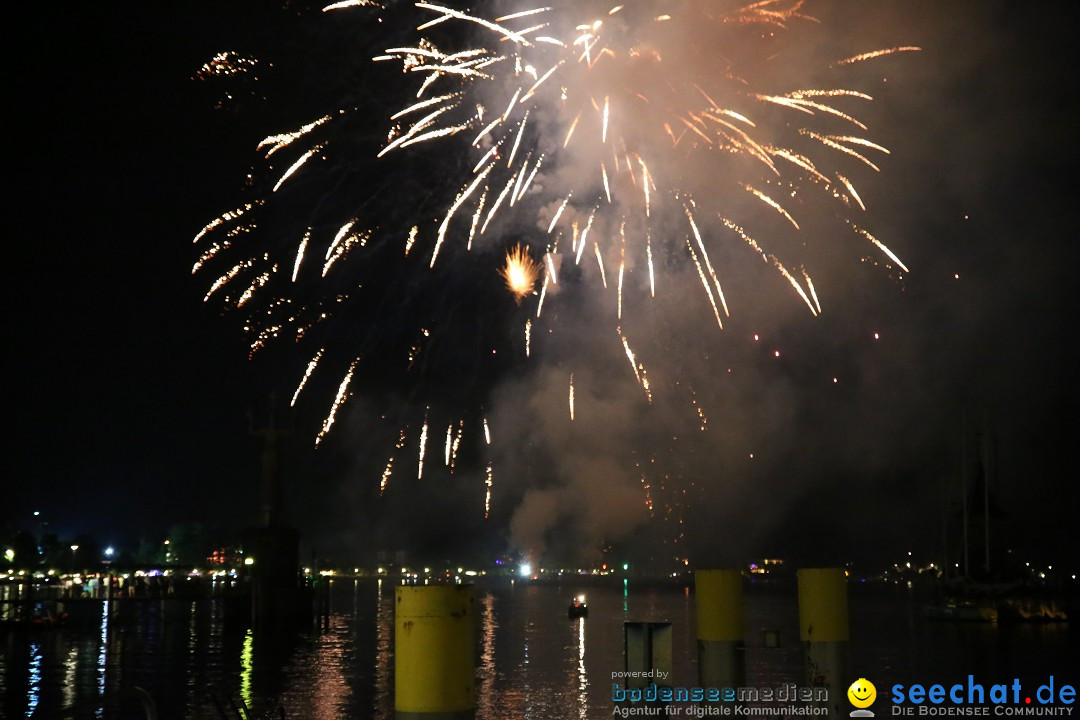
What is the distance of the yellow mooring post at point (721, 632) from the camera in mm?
7066

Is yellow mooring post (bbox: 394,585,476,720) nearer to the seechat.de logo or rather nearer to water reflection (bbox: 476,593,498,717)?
the seechat.de logo

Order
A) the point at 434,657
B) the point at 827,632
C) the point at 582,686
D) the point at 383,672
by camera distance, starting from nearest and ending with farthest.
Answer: the point at 434,657
the point at 827,632
the point at 582,686
the point at 383,672

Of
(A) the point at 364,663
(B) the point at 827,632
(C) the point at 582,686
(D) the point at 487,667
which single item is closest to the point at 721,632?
(B) the point at 827,632

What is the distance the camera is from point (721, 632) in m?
7.08

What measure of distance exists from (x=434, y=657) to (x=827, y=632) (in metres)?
3.16

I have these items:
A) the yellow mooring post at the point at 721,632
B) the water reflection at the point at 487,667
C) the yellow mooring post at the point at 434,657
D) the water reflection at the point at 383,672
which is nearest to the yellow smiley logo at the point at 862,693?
the yellow mooring post at the point at 721,632

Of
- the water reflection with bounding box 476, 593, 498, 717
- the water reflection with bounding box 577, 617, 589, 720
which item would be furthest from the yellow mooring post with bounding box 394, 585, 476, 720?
the water reflection with bounding box 577, 617, 589, 720

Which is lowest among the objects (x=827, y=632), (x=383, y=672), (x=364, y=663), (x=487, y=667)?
(x=487, y=667)

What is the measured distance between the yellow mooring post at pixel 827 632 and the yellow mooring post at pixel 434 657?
2.87m

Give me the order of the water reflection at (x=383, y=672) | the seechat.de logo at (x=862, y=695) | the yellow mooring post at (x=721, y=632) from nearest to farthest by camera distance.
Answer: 1. the yellow mooring post at (x=721, y=632)
2. the seechat.de logo at (x=862, y=695)
3. the water reflection at (x=383, y=672)

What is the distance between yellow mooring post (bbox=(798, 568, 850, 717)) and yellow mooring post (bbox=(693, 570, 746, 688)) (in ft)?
1.96

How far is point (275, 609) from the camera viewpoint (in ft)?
213

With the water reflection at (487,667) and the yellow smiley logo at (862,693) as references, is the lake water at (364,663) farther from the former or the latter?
the yellow smiley logo at (862,693)

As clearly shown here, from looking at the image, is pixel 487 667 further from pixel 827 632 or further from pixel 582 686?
pixel 827 632
